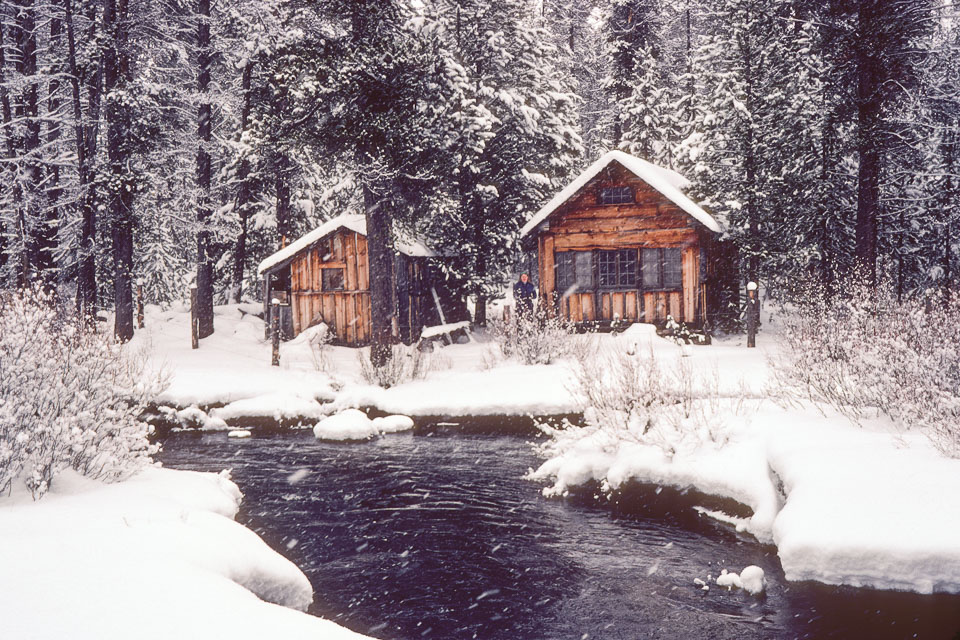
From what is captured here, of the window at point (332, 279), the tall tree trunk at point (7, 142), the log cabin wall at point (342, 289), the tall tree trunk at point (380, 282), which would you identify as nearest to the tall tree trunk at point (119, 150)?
the tall tree trunk at point (7, 142)

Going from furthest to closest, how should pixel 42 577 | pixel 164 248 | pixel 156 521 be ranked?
1. pixel 164 248
2. pixel 156 521
3. pixel 42 577

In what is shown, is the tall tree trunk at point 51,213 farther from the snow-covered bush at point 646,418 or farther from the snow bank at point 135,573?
the snow-covered bush at point 646,418

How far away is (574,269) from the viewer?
23.3 meters

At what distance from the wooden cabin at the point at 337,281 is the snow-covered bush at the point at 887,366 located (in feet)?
44.2

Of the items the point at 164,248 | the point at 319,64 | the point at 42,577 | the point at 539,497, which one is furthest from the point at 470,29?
the point at 42,577

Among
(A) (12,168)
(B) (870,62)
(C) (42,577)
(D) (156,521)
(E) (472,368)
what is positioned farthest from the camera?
(A) (12,168)

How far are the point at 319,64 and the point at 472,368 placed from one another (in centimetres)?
797

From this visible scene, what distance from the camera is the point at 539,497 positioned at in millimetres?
10195

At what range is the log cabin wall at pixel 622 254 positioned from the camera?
22.4 meters

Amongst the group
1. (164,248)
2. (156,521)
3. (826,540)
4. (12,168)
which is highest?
(12,168)

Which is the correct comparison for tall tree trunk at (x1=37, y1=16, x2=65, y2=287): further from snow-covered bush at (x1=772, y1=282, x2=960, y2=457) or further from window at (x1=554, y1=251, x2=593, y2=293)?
snow-covered bush at (x1=772, y1=282, x2=960, y2=457)

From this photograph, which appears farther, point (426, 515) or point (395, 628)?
point (426, 515)

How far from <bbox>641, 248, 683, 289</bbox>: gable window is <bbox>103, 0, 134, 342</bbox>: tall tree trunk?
15.1m

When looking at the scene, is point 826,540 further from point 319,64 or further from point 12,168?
point 12,168
